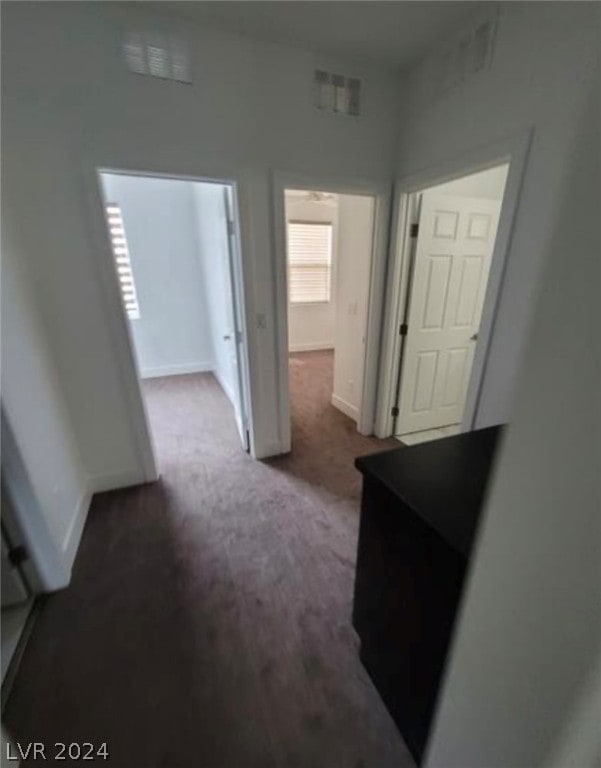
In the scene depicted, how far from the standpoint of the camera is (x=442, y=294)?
106 inches

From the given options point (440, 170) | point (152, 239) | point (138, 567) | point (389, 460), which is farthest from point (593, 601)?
point (152, 239)

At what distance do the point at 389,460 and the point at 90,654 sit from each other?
1.51 metres

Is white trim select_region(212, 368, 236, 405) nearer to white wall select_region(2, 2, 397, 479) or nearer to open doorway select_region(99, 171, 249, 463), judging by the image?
open doorway select_region(99, 171, 249, 463)

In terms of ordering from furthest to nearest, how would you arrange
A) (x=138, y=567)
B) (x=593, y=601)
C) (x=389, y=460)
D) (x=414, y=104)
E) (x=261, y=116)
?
(x=414, y=104) < (x=261, y=116) < (x=138, y=567) < (x=389, y=460) < (x=593, y=601)

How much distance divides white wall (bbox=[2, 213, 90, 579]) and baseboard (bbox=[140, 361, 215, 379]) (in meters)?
3.09

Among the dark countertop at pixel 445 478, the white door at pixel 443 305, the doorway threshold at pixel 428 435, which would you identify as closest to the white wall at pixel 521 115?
the dark countertop at pixel 445 478

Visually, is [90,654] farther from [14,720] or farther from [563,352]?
[563,352]

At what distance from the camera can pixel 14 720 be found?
3.75 ft

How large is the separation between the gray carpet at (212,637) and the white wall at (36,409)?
0.28 meters

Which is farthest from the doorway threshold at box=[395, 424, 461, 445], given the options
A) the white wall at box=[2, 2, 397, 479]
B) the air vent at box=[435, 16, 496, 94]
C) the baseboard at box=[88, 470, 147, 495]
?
the air vent at box=[435, 16, 496, 94]

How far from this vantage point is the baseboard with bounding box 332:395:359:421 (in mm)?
3353

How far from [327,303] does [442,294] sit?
143 inches

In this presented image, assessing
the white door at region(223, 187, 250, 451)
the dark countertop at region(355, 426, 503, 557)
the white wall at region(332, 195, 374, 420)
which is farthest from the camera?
the white wall at region(332, 195, 374, 420)

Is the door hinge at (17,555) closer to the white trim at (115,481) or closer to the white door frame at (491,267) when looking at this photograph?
the white trim at (115,481)
